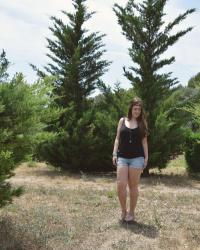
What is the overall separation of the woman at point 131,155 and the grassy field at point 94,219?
16.9 inches

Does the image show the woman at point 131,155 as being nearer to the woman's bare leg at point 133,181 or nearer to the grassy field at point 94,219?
the woman's bare leg at point 133,181

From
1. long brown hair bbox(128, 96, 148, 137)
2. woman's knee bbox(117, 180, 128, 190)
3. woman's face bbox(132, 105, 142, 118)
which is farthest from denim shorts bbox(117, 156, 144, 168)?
woman's face bbox(132, 105, 142, 118)

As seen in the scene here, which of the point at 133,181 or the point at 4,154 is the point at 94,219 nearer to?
the point at 133,181

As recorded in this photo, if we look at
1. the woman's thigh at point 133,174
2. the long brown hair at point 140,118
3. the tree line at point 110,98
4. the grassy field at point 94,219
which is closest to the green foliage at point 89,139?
the tree line at point 110,98

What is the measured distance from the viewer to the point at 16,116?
641 centimetres

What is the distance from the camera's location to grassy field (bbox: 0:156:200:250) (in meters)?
6.60

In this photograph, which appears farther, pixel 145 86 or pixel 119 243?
pixel 145 86

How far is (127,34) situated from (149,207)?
6401mm

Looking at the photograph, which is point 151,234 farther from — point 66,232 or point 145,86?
point 145,86

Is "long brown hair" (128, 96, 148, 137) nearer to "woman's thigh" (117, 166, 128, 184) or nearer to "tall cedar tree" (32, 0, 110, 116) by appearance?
"woman's thigh" (117, 166, 128, 184)

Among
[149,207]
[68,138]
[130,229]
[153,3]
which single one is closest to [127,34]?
[153,3]

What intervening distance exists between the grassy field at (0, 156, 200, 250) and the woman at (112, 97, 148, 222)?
430mm

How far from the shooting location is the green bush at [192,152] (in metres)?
14.4

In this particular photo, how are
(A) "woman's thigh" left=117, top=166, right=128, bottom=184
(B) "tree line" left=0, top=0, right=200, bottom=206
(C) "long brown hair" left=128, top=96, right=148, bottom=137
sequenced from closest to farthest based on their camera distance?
(A) "woman's thigh" left=117, top=166, right=128, bottom=184
(C) "long brown hair" left=128, top=96, right=148, bottom=137
(B) "tree line" left=0, top=0, right=200, bottom=206
